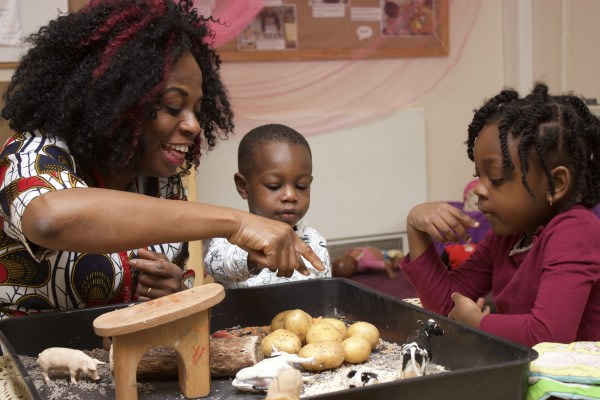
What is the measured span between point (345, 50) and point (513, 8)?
36.1 inches

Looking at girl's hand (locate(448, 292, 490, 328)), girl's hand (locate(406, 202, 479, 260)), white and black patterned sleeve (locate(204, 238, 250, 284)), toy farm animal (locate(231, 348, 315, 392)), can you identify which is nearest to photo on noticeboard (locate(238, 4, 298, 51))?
white and black patterned sleeve (locate(204, 238, 250, 284))

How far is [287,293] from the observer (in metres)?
1.23

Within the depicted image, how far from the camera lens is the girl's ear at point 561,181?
1225 mm

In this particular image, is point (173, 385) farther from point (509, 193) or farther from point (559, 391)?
point (509, 193)

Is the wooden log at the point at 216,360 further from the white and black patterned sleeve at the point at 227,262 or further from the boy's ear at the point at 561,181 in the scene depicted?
the boy's ear at the point at 561,181

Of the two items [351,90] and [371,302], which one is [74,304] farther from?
[351,90]

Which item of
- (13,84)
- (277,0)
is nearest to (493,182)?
(13,84)

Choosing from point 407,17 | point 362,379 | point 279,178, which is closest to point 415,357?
point 362,379

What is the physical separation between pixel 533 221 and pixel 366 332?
412 mm

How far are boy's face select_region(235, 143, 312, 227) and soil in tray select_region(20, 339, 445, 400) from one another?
761mm

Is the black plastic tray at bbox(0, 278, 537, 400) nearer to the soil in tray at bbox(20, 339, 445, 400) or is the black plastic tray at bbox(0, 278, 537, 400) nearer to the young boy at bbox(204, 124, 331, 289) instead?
the soil in tray at bbox(20, 339, 445, 400)

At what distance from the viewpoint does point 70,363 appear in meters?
0.94

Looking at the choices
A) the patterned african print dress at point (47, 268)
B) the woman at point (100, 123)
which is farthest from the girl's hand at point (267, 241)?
the patterned african print dress at point (47, 268)

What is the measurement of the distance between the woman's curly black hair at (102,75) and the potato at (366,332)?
47 centimetres
